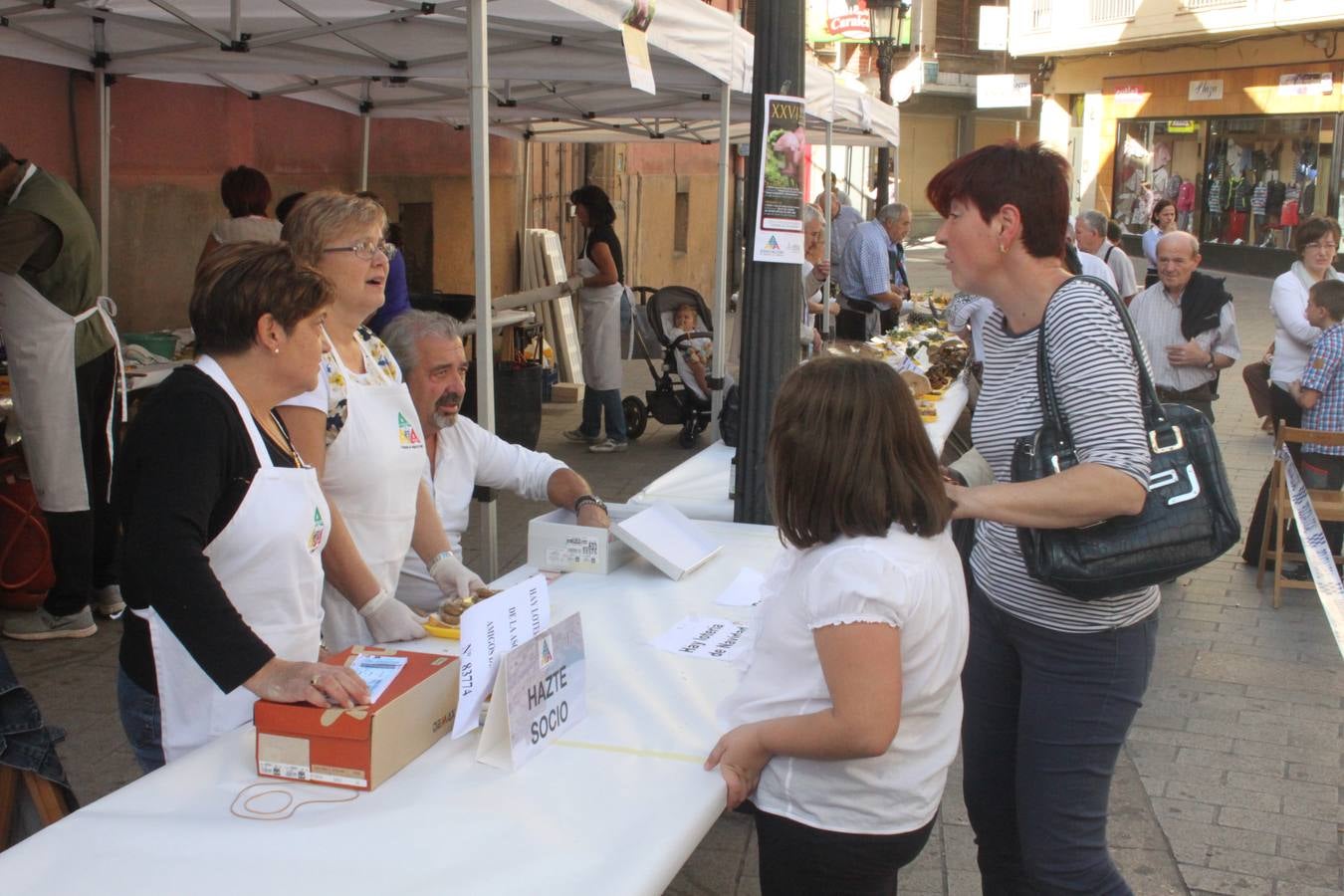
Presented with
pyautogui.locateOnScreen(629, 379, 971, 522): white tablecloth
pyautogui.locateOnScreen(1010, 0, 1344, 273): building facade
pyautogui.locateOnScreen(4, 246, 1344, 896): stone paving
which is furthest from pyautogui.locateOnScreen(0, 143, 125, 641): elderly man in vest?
pyautogui.locateOnScreen(1010, 0, 1344, 273): building facade

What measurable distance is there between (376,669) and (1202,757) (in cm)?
325

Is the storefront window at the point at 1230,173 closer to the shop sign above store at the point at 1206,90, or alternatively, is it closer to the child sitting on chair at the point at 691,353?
the shop sign above store at the point at 1206,90

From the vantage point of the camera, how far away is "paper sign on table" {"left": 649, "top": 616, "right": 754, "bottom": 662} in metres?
2.74

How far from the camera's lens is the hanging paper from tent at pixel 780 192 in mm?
3982

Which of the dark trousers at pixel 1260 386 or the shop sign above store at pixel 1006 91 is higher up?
the shop sign above store at pixel 1006 91

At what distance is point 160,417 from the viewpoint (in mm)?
2100

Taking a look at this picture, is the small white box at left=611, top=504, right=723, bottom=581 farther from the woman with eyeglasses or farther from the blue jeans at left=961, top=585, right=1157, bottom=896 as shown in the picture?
the blue jeans at left=961, top=585, right=1157, bottom=896

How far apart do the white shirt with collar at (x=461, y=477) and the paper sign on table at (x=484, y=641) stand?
3.04ft

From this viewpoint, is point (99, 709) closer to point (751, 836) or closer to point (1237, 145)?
point (751, 836)

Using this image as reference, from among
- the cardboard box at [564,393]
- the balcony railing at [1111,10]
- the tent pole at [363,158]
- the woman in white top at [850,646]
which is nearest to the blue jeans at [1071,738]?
the woman in white top at [850,646]

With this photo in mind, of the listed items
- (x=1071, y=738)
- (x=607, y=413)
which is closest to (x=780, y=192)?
(x=1071, y=738)

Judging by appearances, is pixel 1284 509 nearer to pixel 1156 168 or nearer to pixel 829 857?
pixel 829 857

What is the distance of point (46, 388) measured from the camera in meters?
4.82

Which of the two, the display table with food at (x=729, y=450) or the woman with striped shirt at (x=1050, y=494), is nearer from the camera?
the woman with striped shirt at (x=1050, y=494)
